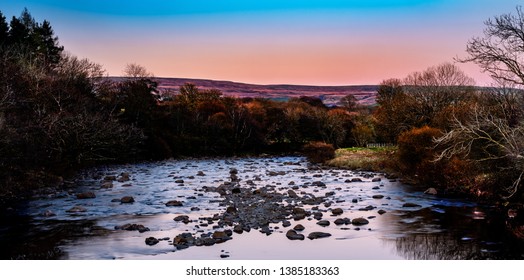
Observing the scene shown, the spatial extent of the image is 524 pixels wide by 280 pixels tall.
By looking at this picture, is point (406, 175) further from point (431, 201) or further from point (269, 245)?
point (269, 245)

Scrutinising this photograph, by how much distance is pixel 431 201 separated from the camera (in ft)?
75.0

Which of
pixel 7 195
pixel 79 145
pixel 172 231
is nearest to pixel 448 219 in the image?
pixel 172 231

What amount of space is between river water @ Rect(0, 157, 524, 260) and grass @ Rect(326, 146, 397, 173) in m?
9.75

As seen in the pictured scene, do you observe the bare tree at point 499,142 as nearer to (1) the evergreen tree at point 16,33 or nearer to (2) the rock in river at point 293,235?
(2) the rock in river at point 293,235

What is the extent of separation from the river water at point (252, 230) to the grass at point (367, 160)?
9755 millimetres

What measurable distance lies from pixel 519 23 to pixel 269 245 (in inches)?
510

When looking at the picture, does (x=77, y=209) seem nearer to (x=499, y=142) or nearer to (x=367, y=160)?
(x=499, y=142)

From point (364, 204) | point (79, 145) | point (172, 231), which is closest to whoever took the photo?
point (172, 231)

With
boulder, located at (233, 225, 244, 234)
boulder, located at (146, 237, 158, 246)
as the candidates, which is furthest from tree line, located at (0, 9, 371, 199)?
boulder, located at (233, 225, 244, 234)

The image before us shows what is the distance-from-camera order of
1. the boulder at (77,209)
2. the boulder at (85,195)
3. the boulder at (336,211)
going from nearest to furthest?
the boulder at (336,211)
the boulder at (77,209)
the boulder at (85,195)

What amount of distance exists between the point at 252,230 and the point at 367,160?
2699 centimetres

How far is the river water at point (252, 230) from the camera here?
1341 cm

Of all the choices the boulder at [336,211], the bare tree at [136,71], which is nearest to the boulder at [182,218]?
the boulder at [336,211]

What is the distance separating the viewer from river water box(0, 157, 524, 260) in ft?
44.0
